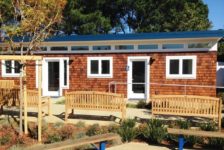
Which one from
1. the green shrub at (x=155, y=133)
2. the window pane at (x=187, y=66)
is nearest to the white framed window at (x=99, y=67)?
the window pane at (x=187, y=66)

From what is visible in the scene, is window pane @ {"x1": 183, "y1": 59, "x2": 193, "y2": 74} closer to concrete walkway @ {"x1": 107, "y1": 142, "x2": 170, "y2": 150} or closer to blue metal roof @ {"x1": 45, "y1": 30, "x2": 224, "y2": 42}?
blue metal roof @ {"x1": 45, "y1": 30, "x2": 224, "y2": 42}

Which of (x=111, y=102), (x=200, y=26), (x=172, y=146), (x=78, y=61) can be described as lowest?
(x=172, y=146)

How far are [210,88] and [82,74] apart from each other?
23.9ft

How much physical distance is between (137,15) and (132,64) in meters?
25.9

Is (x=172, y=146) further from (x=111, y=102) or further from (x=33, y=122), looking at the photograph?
(x=33, y=122)

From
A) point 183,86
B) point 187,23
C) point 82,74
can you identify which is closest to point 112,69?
point 82,74

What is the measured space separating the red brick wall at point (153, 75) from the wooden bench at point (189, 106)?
738cm

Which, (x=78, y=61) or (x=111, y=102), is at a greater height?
(x=78, y=61)

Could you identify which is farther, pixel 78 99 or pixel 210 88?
pixel 210 88

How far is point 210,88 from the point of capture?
2038 cm

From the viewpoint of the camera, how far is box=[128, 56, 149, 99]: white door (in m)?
21.7

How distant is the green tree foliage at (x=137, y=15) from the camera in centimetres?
4156

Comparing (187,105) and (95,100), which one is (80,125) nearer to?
(95,100)

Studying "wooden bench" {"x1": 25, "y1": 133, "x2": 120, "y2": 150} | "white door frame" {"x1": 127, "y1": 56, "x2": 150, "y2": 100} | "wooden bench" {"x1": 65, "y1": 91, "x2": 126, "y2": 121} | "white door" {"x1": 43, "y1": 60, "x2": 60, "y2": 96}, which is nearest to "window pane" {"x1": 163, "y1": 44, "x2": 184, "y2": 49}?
"white door frame" {"x1": 127, "y1": 56, "x2": 150, "y2": 100}
